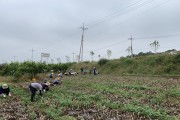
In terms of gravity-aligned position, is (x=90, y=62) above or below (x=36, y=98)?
above

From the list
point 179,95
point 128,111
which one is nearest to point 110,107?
point 128,111

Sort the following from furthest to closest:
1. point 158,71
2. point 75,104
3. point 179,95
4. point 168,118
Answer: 1. point 158,71
2. point 179,95
3. point 75,104
4. point 168,118

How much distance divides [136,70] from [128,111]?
40.6 m

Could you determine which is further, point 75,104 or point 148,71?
point 148,71

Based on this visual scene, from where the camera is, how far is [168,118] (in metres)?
11.4

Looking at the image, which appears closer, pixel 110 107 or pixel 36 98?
pixel 110 107

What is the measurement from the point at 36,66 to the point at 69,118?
1578 inches

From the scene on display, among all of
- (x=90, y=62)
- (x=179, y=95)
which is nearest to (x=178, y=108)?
(x=179, y=95)

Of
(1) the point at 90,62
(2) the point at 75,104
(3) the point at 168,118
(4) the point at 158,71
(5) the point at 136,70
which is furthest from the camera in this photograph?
(1) the point at 90,62

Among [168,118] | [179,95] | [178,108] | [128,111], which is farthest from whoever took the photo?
[179,95]

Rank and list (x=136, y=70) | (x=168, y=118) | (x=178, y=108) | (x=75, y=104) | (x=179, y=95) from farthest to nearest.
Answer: (x=136, y=70)
(x=179, y=95)
(x=75, y=104)
(x=178, y=108)
(x=168, y=118)

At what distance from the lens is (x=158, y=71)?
157 ft

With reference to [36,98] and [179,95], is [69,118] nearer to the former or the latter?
[36,98]

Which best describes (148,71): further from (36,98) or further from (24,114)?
(24,114)
